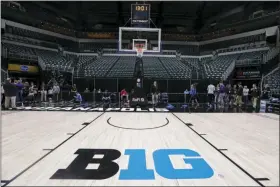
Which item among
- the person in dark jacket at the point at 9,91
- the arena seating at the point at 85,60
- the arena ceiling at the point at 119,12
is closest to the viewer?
the person in dark jacket at the point at 9,91

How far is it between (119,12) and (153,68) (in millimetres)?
13196

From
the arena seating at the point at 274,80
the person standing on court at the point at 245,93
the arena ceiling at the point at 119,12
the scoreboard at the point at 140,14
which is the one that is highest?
the arena ceiling at the point at 119,12

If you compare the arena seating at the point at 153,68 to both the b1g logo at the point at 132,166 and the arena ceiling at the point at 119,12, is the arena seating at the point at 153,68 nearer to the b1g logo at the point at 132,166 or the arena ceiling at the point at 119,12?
the arena ceiling at the point at 119,12

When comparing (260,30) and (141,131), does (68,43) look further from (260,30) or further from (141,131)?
(141,131)

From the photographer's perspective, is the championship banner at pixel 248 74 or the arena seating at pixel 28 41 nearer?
the championship banner at pixel 248 74

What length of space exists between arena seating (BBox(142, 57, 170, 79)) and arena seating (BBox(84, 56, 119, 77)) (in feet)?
13.2

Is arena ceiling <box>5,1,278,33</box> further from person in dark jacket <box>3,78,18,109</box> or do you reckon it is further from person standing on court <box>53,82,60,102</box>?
person in dark jacket <box>3,78,18,109</box>

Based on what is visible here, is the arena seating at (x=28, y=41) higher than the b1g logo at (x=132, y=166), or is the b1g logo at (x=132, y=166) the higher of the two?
the arena seating at (x=28, y=41)

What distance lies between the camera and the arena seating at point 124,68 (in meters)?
22.6

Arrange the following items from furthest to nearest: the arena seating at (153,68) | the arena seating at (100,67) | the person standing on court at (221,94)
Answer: the arena seating at (100,67) < the arena seating at (153,68) < the person standing on court at (221,94)

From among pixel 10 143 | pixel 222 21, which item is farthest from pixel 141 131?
pixel 222 21

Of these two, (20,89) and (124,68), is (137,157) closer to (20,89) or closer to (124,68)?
(20,89)

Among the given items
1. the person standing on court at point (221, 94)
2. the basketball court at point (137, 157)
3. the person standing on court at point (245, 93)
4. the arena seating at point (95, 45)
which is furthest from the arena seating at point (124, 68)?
the basketball court at point (137, 157)

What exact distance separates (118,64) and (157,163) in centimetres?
2320
